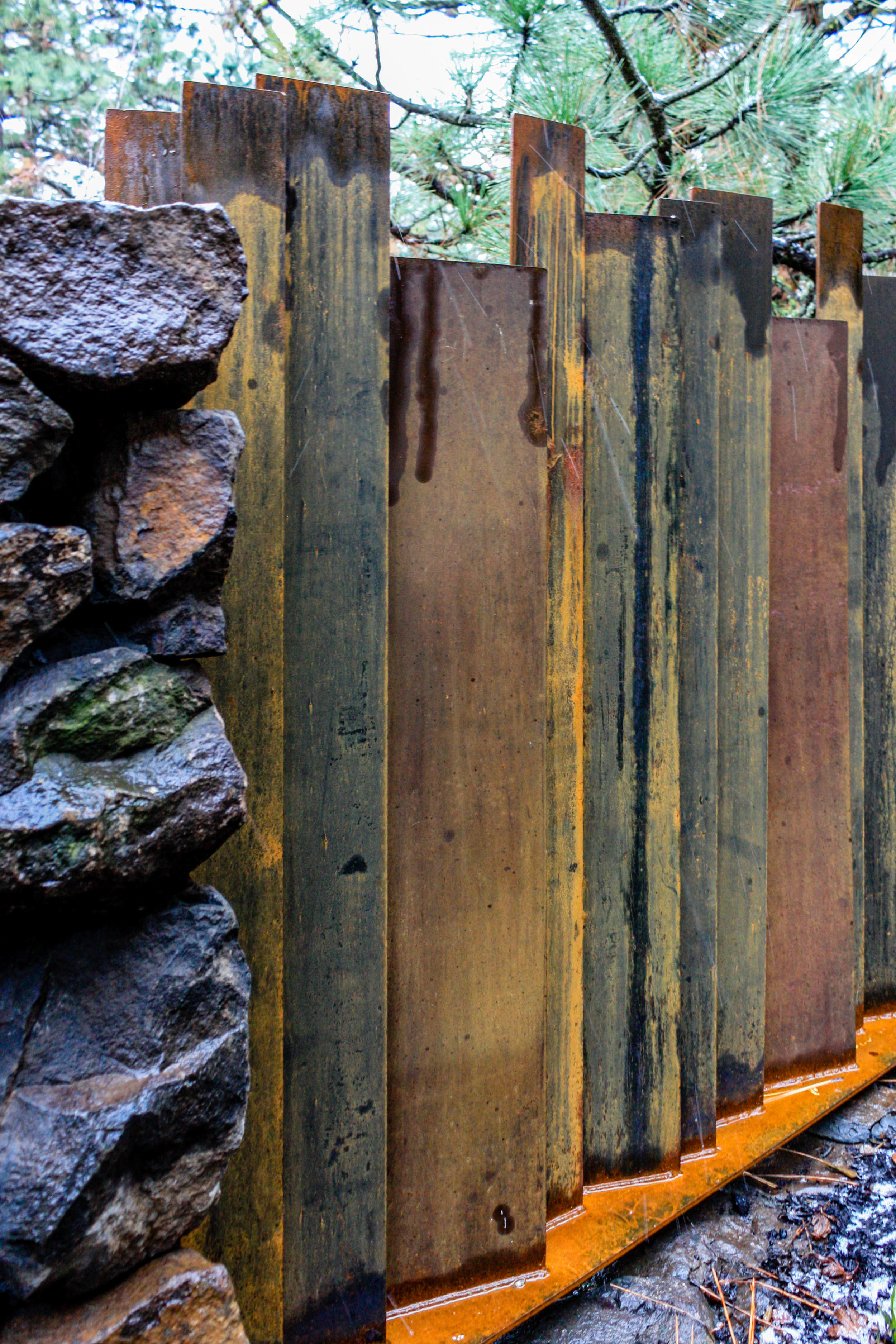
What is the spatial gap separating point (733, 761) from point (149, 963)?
4.96 ft

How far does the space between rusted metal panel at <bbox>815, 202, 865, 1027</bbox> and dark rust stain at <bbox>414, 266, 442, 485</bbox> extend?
50.8 inches

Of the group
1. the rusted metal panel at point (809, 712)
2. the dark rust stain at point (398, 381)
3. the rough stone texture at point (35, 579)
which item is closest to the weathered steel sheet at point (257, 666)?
the dark rust stain at point (398, 381)

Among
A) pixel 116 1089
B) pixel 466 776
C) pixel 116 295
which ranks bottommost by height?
pixel 116 1089

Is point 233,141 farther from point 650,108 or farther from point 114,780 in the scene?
point 650,108

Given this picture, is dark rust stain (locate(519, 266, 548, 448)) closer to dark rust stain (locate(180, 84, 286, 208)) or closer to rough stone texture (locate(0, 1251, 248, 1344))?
dark rust stain (locate(180, 84, 286, 208))

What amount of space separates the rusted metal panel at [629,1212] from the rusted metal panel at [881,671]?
0.29 metres

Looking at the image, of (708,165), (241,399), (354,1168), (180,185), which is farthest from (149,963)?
(708,165)

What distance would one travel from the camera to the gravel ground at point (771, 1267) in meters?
1.64

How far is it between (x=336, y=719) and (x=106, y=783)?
56 centimetres

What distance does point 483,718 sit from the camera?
1.64 meters

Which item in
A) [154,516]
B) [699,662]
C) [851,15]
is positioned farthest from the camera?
[851,15]

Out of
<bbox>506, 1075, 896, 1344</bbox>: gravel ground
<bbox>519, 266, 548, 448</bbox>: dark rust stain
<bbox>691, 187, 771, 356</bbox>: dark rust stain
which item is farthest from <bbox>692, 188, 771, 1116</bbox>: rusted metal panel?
<bbox>519, 266, 548, 448</bbox>: dark rust stain

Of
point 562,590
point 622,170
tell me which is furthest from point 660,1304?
point 622,170

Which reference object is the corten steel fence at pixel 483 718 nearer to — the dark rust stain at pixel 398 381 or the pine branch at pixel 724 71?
the dark rust stain at pixel 398 381
